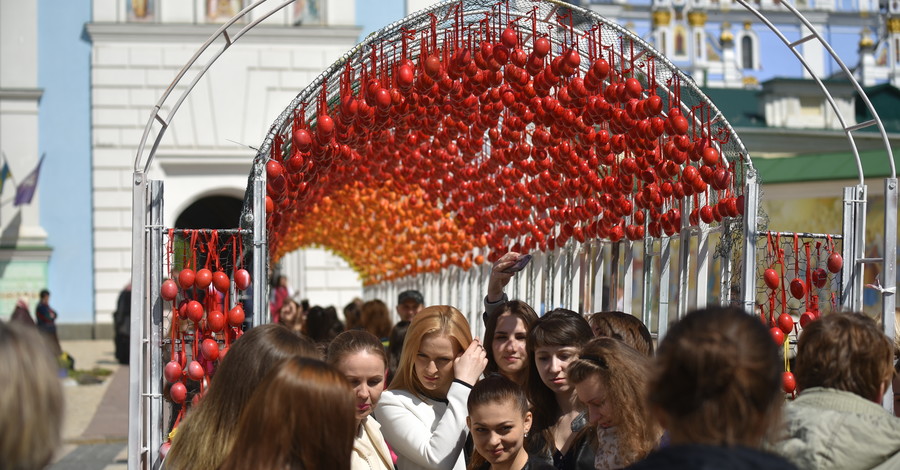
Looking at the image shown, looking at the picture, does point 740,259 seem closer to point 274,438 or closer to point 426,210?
point 274,438

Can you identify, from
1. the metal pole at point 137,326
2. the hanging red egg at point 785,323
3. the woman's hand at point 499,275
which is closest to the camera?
the metal pole at point 137,326

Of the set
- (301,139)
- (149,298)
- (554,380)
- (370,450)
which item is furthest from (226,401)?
(301,139)

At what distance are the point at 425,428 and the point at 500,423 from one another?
58cm

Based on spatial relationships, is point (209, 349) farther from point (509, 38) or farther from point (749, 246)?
point (749, 246)

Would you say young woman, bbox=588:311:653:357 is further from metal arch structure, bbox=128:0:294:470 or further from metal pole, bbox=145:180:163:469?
metal pole, bbox=145:180:163:469

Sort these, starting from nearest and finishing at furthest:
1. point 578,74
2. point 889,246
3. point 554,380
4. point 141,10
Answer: point 554,380 → point 889,246 → point 578,74 → point 141,10

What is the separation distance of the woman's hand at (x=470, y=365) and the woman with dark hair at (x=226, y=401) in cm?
143

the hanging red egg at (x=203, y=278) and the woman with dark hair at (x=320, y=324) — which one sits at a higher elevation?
the hanging red egg at (x=203, y=278)

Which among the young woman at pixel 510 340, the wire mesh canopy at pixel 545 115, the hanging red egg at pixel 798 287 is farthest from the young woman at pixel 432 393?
the hanging red egg at pixel 798 287

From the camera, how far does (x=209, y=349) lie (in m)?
6.44

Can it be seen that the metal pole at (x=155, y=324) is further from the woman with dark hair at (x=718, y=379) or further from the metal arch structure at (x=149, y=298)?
Answer: the woman with dark hair at (x=718, y=379)

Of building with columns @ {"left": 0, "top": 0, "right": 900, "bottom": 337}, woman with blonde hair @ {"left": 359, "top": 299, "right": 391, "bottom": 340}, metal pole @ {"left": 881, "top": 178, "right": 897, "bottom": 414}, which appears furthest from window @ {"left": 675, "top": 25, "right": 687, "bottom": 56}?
metal pole @ {"left": 881, "top": 178, "right": 897, "bottom": 414}

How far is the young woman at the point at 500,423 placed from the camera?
4.55 m

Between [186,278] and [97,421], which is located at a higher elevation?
[186,278]
